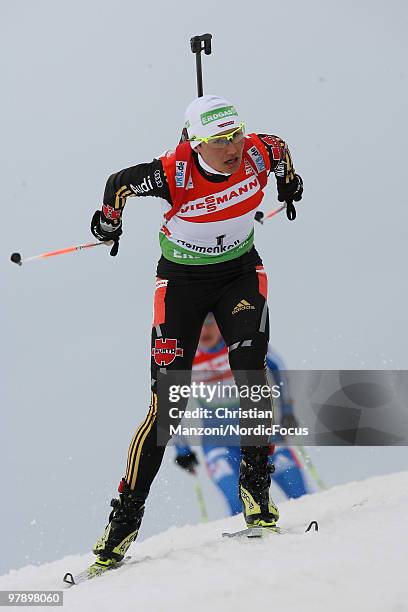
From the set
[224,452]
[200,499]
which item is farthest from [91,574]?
[224,452]

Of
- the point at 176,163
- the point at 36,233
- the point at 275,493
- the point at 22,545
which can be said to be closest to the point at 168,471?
the point at 275,493

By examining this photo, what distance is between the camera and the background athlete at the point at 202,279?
4531mm

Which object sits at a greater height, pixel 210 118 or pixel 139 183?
pixel 210 118

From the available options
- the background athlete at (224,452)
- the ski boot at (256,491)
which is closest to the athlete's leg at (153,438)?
the ski boot at (256,491)

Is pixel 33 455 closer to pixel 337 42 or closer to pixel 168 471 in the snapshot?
pixel 168 471

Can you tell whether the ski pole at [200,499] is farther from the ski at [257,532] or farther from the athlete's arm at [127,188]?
the athlete's arm at [127,188]

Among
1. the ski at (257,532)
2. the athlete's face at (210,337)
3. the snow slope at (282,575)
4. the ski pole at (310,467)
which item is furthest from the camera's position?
the athlete's face at (210,337)

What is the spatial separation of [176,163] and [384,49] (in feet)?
22.0

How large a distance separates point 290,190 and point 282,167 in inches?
7.6

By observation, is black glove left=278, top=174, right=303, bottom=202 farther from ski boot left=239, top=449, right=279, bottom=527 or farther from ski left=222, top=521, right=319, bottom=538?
ski left=222, top=521, right=319, bottom=538

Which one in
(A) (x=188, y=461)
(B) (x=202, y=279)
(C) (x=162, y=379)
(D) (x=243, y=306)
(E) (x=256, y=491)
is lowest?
(E) (x=256, y=491)

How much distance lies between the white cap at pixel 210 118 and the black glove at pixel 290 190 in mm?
641

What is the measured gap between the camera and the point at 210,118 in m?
4.53

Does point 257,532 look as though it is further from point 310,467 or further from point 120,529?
point 310,467
